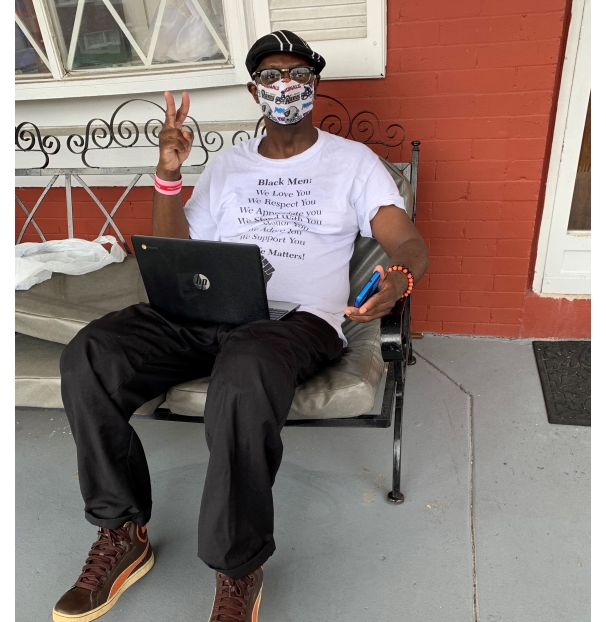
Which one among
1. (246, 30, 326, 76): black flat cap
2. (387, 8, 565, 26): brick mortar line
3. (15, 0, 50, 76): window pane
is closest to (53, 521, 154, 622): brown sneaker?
(246, 30, 326, 76): black flat cap

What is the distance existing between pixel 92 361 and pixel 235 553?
71 centimetres

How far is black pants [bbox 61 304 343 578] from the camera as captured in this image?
1.62 metres

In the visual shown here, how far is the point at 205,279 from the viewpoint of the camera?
1893mm

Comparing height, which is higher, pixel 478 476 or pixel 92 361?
pixel 92 361

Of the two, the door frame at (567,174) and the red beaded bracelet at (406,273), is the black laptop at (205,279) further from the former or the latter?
the door frame at (567,174)

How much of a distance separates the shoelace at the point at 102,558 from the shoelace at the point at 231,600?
1.25 ft

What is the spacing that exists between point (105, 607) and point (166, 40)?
8.48 ft

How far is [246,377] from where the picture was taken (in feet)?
5.43

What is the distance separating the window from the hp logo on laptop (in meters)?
1.43

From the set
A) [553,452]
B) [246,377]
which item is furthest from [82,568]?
[553,452]

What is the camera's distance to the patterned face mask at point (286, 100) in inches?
85.7

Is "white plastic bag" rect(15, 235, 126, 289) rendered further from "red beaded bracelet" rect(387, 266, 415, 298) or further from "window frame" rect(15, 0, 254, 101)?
"red beaded bracelet" rect(387, 266, 415, 298)

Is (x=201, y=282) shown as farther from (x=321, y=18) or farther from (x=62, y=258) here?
(x=321, y=18)

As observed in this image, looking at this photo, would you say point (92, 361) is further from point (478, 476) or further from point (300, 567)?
point (478, 476)
